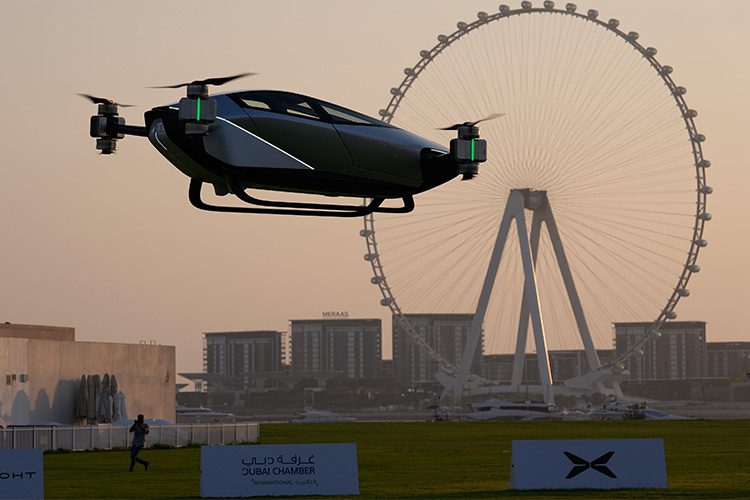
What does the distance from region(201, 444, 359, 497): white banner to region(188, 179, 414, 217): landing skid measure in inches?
939

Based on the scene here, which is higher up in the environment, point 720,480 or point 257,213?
point 257,213

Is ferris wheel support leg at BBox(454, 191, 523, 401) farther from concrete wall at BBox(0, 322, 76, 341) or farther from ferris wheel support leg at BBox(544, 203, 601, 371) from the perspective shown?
concrete wall at BBox(0, 322, 76, 341)

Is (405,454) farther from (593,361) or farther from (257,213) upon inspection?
(593,361)

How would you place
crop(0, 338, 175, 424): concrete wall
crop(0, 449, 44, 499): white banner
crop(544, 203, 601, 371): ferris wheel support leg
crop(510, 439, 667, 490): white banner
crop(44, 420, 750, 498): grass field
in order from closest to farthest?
crop(0, 449, 44, 499): white banner
crop(510, 439, 667, 490): white banner
crop(44, 420, 750, 498): grass field
crop(0, 338, 175, 424): concrete wall
crop(544, 203, 601, 371): ferris wheel support leg

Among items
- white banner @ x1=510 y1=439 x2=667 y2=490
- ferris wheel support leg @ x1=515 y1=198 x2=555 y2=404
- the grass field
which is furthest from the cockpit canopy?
ferris wheel support leg @ x1=515 y1=198 x2=555 y2=404

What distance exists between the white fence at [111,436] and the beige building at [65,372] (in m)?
6.50

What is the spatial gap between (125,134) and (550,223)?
391 ft

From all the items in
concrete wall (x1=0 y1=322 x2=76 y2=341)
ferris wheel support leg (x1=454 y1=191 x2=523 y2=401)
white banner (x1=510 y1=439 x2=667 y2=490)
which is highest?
ferris wheel support leg (x1=454 y1=191 x2=523 y2=401)

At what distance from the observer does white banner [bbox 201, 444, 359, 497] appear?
145ft

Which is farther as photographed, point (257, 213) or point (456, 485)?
point (456, 485)

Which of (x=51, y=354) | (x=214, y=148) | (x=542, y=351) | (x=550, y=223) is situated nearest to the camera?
(x=214, y=148)

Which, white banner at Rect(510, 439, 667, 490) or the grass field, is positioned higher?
white banner at Rect(510, 439, 667, 490)

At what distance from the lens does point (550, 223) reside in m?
138

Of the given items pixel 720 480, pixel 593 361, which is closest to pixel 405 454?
pixel 720 480
